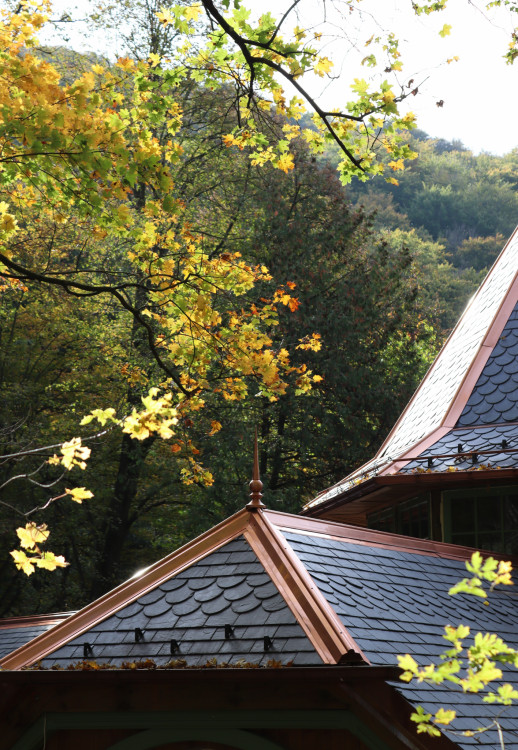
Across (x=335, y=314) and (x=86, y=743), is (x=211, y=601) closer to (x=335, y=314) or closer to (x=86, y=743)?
(x=86, y=743)

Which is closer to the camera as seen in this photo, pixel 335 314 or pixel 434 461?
pixel 434 461

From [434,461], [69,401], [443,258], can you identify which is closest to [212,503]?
[69,401]

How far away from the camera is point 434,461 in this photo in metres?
8.21

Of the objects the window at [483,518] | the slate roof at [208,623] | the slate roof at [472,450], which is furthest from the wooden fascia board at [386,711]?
the window at [483,518]

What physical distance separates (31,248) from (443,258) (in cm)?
2641

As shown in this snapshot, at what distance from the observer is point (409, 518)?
9.24 m

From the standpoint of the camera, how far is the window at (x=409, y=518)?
8797mm

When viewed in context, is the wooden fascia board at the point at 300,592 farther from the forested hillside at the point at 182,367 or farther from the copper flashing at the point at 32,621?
the forested hillside at the point at 182,367

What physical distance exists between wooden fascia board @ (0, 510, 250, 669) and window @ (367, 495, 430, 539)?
345cm

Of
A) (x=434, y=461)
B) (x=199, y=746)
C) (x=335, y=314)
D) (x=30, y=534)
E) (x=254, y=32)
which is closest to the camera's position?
(x=30, y=534)

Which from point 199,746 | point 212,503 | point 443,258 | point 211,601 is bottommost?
point 199,746

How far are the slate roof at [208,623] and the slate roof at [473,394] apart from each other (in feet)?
10.5

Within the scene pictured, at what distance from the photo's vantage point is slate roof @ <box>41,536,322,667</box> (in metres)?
4.71

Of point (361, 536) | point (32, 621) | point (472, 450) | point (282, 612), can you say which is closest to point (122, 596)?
point (282, 612)
